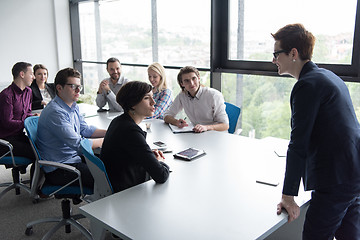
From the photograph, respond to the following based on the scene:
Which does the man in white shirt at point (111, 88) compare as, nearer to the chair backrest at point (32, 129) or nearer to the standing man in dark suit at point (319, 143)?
the chair backrest at point (32, 129)

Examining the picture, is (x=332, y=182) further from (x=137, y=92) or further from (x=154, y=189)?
(x=137, y=92)

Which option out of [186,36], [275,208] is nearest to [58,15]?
[186,36]

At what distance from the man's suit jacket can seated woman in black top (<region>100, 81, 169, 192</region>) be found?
74 centimetres

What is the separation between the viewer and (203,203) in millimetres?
1697

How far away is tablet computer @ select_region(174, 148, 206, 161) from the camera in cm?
232

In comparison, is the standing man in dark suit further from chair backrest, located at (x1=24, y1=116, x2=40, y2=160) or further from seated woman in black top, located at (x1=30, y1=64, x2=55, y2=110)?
seated woman in black top, located at (x1=30, y1=64, x2=55, y2=110)

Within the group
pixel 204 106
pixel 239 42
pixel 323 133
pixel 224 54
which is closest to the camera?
pixel 323 133

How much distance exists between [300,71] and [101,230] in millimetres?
Answer: 1224

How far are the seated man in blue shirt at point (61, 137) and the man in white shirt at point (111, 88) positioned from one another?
1290mm

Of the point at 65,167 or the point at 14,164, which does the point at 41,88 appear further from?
the point at 65,167

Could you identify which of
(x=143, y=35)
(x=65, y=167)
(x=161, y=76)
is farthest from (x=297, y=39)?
(x=143, y=35)

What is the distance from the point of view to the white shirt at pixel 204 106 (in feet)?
10.9

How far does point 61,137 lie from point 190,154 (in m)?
0.99

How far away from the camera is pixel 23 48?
627 centimetres
